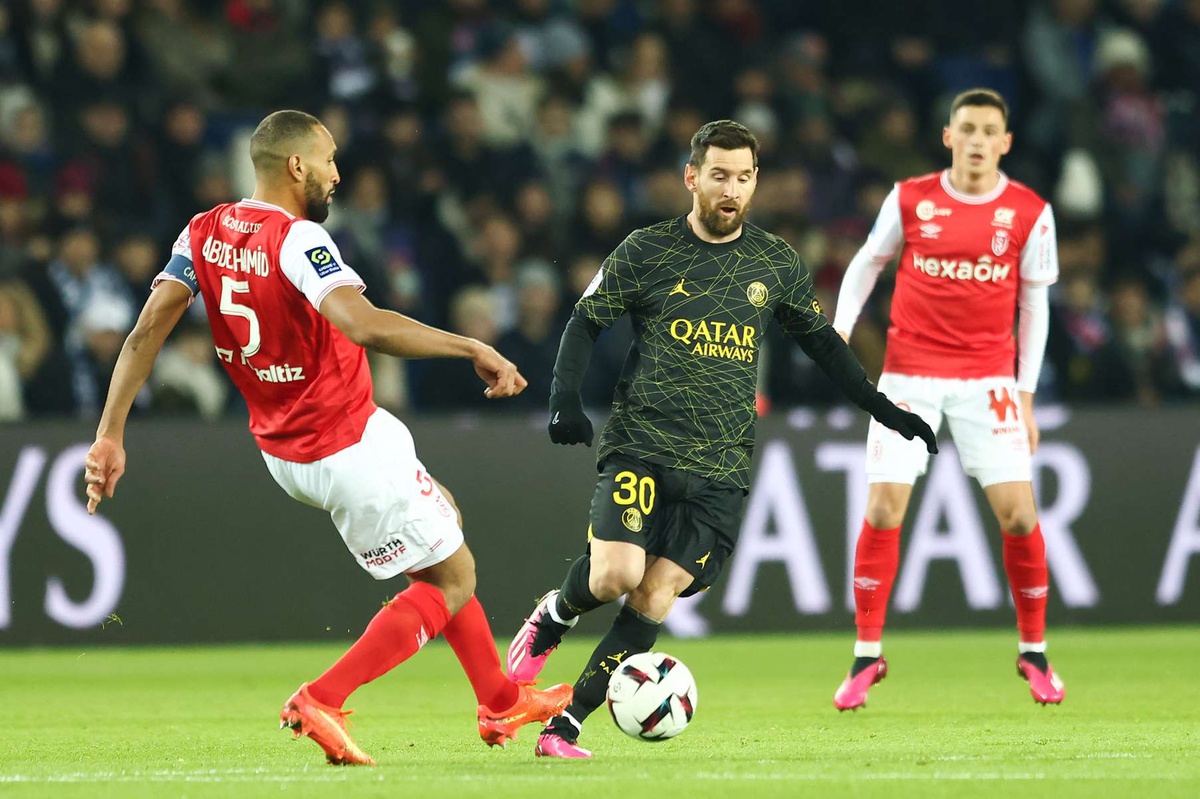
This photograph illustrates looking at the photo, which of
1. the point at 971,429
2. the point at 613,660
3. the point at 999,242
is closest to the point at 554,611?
the point at 613,660

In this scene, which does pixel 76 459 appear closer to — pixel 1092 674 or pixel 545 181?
pixel 545 181

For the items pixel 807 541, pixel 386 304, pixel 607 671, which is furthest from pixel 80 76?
pixel 607 671

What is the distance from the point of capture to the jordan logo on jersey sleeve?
522 cm

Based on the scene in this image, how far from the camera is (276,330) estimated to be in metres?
5.40

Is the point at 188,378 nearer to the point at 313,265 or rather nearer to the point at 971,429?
the point at 971,429

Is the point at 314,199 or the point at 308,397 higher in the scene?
the point at 314,199

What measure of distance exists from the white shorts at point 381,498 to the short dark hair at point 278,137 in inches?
31.5

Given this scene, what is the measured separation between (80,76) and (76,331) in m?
2.20

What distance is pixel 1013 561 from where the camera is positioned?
7.44 meters

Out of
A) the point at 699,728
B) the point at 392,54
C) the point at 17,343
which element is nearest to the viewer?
the point at 699,728

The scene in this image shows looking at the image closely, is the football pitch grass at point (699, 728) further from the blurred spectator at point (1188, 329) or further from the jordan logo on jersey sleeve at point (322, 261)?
the blurred spectator at point (1188, 329)

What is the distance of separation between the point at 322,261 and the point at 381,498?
722mm


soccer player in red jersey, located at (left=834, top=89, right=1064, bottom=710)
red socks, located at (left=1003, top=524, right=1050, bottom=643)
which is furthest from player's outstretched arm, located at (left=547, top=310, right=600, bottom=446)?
red socks, located at (left=1003, top=524, right=1050, bottom=643)

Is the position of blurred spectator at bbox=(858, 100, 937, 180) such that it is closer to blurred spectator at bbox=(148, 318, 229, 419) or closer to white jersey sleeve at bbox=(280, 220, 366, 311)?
blurred spectator at bbox=(148, 318, 229, 419)
